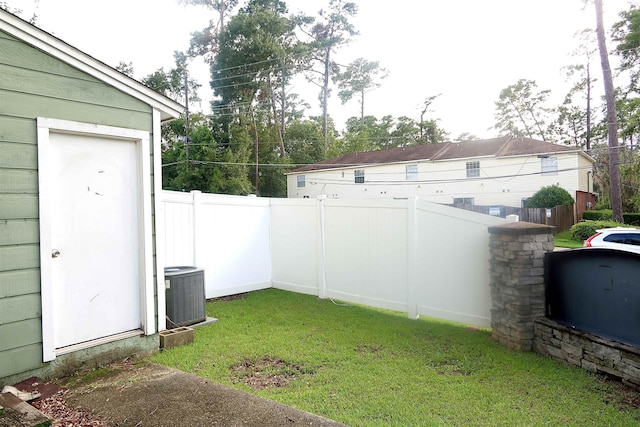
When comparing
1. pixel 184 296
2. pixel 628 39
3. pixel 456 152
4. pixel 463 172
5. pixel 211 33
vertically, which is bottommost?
pixel 184 296

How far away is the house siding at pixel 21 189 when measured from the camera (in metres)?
3.05

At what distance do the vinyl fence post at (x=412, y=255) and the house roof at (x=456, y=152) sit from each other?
18.6 metres

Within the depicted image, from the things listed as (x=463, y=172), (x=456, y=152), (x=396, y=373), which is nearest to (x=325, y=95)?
(x=456, y=152)

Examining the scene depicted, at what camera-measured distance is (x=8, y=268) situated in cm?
306

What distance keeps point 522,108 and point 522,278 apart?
120 feet

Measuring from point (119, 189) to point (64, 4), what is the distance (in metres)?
13.2

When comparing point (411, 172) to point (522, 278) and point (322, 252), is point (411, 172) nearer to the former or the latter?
point (322, 252)

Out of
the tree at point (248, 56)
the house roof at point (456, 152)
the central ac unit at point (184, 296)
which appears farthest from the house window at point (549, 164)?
the central ac unit at point (184, 296)

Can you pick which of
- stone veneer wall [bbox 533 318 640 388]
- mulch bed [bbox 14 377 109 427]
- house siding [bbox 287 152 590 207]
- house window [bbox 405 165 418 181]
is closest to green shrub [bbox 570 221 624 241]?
house siding [bbox 287 152 590 207]

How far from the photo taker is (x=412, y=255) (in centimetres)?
533

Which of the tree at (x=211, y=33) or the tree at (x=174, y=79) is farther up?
the tree at (x=211, y=33)

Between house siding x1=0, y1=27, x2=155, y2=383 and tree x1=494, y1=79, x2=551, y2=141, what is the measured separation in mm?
38052

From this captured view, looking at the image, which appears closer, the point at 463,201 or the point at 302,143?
the point at 463,201

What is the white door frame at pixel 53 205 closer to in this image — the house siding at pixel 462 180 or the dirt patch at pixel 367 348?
the dirt patch at pixel 367 348
